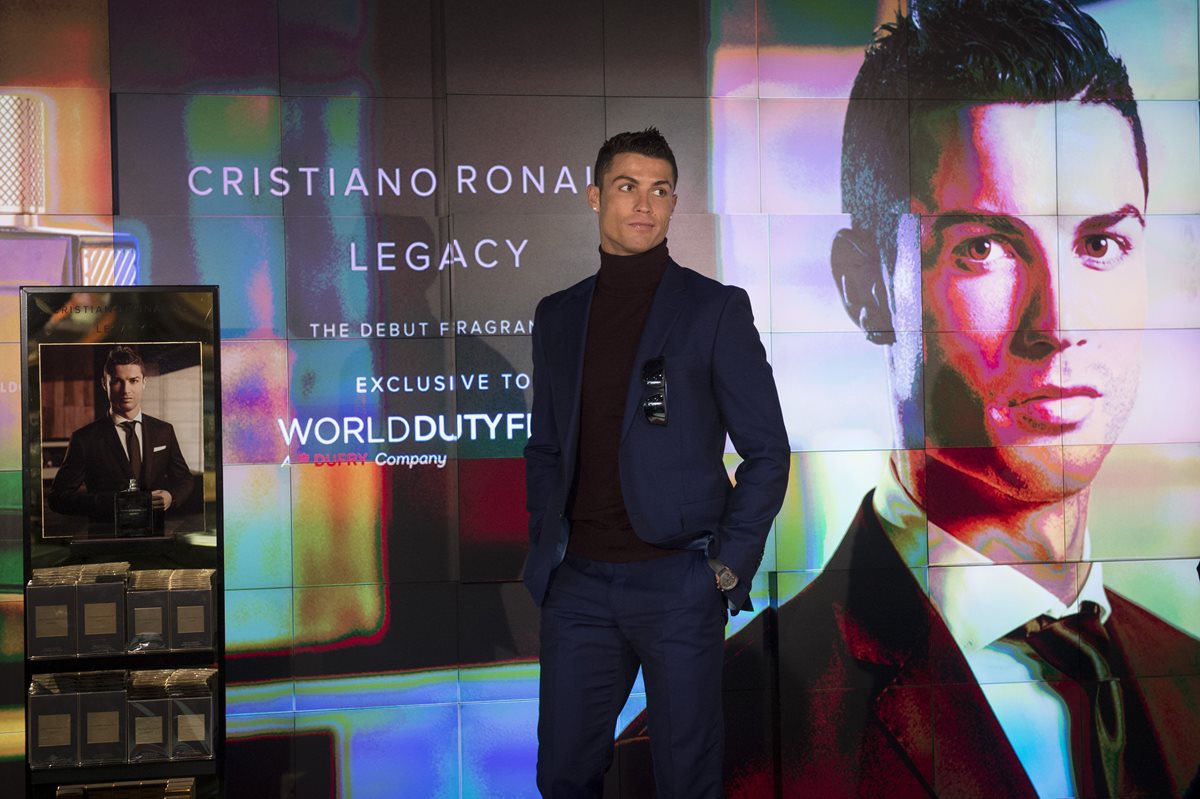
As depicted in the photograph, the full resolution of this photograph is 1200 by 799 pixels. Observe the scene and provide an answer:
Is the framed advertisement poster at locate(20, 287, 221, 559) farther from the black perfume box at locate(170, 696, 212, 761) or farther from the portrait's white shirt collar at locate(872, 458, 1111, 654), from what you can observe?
the portrait's white shirt collar at locate(872, 458, 1111, 654)

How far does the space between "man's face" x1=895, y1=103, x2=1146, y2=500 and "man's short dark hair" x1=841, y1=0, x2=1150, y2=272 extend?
0.06m

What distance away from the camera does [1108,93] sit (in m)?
3.99

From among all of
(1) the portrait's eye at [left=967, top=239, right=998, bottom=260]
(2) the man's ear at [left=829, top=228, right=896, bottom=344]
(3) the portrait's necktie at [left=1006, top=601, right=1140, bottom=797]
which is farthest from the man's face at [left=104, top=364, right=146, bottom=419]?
(3) the portrait's necktie at [left=1006, top=601, right=1140, bottom=797]

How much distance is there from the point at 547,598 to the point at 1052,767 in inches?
87.7

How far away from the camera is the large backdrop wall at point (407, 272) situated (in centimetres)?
372

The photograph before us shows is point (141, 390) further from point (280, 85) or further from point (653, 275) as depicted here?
point (653, 275)

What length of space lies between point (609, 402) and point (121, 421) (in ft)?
5.19

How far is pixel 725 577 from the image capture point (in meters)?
2.56

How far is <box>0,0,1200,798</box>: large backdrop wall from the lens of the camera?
3.72 meters

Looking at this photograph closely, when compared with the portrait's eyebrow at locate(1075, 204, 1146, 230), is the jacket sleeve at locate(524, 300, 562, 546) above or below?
below

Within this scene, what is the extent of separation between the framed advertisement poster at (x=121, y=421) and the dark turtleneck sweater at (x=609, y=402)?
1.28 meters

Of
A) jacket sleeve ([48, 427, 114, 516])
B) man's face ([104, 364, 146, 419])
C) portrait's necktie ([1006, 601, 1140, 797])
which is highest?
man's face ([104, 364, 146, 419])

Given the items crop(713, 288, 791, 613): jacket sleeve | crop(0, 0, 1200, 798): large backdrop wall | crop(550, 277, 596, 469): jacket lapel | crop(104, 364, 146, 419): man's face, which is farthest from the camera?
crop(0, 0, 1200, 798): large backdrop wall

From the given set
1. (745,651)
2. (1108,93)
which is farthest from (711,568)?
(1108,93)
